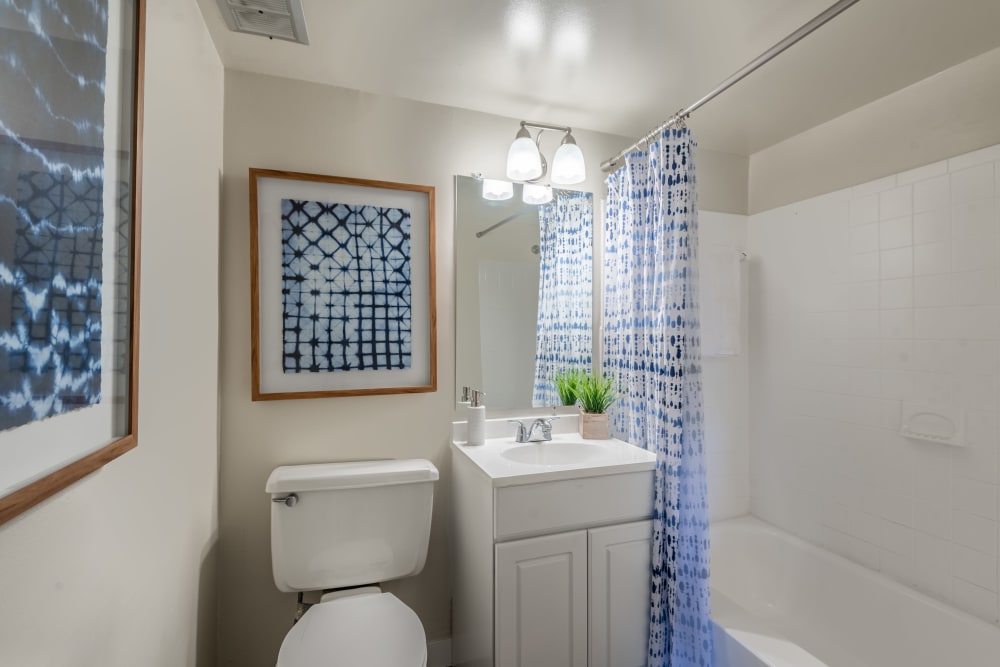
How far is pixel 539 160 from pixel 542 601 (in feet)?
5.59

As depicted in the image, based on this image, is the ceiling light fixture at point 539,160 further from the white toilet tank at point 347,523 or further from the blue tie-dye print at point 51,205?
the blue tie-dye print at point 51,205

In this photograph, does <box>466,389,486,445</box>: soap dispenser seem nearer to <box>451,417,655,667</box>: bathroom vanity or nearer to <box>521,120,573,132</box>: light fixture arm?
<box>451,417,655,667</box>: bathroom vanity

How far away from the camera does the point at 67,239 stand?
71cm

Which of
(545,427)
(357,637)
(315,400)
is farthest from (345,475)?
(545,427)

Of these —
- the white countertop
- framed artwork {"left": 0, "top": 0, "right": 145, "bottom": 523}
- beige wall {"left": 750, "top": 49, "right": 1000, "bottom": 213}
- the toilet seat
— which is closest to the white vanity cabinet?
the white countertop

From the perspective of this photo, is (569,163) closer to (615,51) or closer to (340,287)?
(615,51)

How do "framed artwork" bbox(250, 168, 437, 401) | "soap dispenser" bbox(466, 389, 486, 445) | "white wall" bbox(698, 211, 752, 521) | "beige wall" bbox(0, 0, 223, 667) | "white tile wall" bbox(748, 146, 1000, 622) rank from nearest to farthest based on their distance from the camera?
1. "beige wall" bbox(0, 0, 223, 667)
2. "white tile wall" bbox(748, 146, 1000, 622)
3. "framed artwork" bbox(250, 168, 437, 401)
4. "soap dispenser" bbox(466, 389, 486, 445)
5. "white wall" bbox(698, 211, 752, 521)

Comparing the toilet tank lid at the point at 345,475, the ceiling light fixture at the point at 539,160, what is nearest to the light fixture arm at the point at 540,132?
the ceiling light fixture at the point at 539,160

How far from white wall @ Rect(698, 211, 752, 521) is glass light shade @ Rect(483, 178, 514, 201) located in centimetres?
108

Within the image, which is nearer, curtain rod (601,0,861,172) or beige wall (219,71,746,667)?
curtain rod (601,0,861,172)

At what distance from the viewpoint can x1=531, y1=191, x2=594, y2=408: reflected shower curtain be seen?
87.2 inches

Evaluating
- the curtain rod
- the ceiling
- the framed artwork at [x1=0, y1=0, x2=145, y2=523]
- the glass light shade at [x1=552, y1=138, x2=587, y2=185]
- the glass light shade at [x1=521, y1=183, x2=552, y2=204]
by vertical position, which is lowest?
the framed artwork at [x1=0, y1=0, x2=145, y2=523]

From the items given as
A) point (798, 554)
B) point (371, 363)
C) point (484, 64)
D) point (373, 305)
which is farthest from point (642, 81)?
point (798, 554)

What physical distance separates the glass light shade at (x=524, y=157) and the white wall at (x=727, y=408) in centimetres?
104
